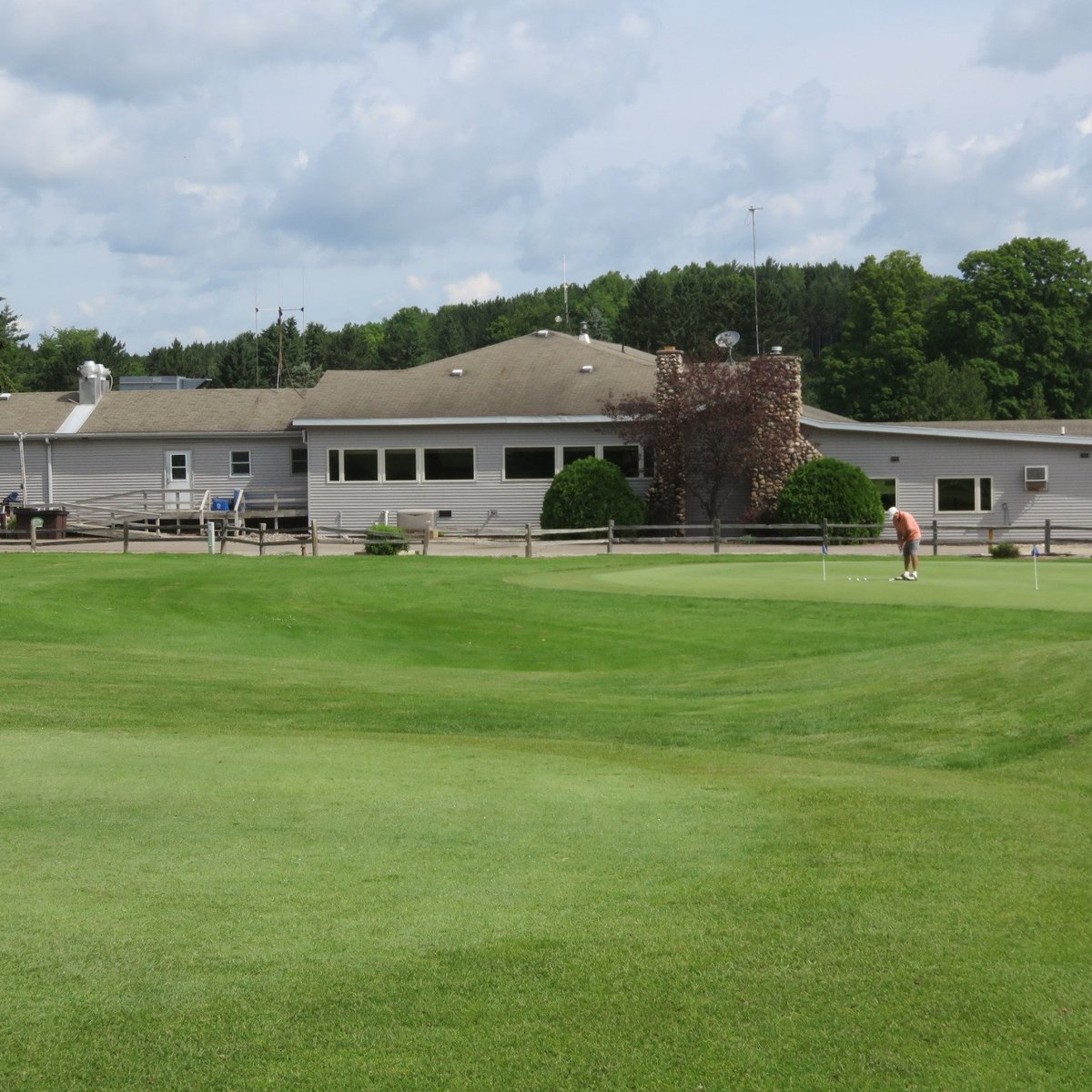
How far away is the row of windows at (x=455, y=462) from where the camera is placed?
46469mm

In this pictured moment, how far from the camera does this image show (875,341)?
85.1 m

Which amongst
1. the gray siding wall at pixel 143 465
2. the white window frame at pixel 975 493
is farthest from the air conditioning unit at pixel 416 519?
the white window frame at pixel 975 493

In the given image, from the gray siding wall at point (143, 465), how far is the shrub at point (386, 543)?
38.0 ft

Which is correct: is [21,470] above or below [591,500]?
above

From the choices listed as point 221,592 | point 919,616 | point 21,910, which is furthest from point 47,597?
point 21,910

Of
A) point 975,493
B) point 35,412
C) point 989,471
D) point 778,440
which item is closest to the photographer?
point 778,440

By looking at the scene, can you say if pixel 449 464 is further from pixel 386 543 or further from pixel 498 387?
pixel 386 543

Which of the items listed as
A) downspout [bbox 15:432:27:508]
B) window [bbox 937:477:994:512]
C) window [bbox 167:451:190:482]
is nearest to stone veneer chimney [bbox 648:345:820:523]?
window [bbox 937:477:994:512]

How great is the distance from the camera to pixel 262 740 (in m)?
11.4

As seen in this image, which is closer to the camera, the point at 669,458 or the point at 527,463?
the point at 669,458

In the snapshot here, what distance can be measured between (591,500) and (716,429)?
13.7 ft

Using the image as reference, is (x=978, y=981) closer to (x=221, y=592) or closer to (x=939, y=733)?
(x=939, y=733)

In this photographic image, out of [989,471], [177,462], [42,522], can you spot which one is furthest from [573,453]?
[42,522]

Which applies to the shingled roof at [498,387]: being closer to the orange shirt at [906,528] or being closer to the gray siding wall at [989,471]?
the gray siding wall at [989,471]
